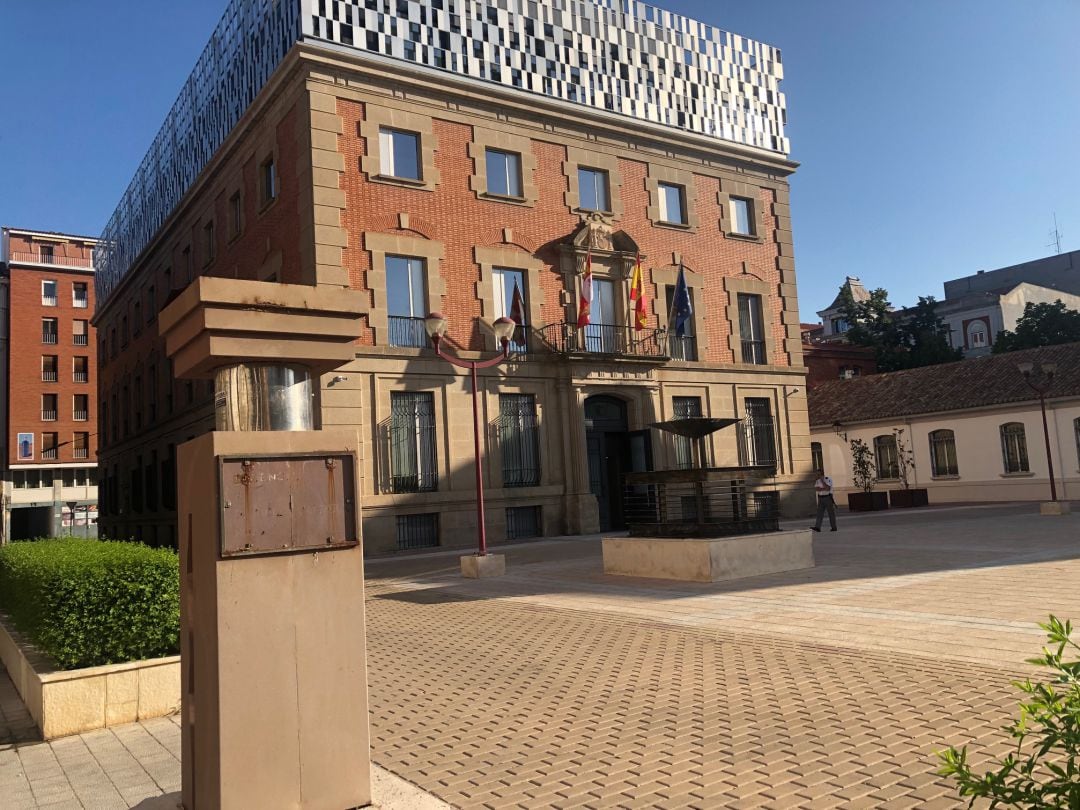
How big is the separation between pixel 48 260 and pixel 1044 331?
212 ft

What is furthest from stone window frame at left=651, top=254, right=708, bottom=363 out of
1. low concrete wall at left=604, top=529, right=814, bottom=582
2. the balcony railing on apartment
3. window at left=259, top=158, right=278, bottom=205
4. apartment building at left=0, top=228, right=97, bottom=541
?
the balcony railing on apartment

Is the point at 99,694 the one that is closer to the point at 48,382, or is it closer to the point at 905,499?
the point at 905,499

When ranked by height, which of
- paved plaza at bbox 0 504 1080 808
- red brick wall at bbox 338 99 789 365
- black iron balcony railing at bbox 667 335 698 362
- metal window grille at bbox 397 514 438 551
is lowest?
paved plaza at bbox 0 504 1080 808

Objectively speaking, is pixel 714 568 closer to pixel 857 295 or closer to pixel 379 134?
pixel 379 134

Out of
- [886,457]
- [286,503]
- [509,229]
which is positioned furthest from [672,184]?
[286,503]

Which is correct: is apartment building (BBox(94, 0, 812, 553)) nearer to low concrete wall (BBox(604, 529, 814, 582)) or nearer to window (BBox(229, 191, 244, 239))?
window (BBox(229, 191, 244, 239))

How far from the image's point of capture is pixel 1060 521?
19.6 m

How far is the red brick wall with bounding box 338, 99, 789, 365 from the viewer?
21062 millimetres

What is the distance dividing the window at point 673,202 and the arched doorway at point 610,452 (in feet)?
20.7

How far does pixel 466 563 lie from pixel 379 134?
12.1m

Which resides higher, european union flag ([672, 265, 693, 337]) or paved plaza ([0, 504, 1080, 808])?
european union flag ([672, 265, 693, 337])

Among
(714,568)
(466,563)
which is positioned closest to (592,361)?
(466,563)

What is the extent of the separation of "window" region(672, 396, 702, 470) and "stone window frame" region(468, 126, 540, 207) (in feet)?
24.3

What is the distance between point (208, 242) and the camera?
2789cm
